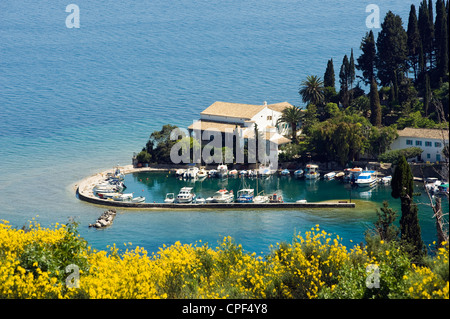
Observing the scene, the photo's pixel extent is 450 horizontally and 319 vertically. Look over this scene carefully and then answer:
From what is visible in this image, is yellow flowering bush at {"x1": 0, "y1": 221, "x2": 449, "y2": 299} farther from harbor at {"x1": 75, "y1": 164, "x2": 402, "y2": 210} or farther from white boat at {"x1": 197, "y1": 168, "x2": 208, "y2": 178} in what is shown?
white boat at {"x1": 197, "y1": 168, "x2": 208, "y2": 178}

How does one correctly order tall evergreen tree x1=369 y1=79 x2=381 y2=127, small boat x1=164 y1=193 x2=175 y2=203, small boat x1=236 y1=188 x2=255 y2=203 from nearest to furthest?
small boat x1=236 y1=188 x2=255 y2=203 → small boat x1=164 y1=193 x2=175 y2=203 → tall evergreen tree x1=369 y1=79 x2=381 y2=127

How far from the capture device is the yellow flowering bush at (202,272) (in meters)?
28.4

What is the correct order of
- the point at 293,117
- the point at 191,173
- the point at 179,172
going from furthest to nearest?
the point at 293,117 < the point at 179,172 < the point at 191,173

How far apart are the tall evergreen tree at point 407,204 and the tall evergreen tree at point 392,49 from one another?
43348mm

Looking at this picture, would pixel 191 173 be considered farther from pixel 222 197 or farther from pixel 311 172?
pixel 311 172

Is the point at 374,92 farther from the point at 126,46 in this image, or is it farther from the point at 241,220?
the point at 126,46

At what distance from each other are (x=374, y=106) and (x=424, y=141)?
8.25 meters

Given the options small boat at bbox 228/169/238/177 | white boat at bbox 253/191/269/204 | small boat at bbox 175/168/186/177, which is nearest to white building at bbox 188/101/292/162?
small boat at bbox 228/169/238/177

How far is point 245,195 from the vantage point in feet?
234

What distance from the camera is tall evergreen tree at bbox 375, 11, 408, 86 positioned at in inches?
3438

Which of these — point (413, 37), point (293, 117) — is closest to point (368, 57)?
point (413, 37)

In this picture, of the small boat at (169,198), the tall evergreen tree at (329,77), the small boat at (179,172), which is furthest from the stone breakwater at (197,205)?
the tall evergreen tree at (329,77)

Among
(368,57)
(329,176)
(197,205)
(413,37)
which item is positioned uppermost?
(413,37)

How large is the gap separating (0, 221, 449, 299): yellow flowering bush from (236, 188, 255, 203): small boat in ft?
108
